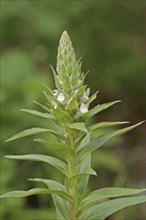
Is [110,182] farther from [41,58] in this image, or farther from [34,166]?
[41,58]

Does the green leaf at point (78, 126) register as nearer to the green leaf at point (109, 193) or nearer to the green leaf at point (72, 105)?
the green leaf at point (72, 105)

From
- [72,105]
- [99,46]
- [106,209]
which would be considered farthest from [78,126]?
[99,46]

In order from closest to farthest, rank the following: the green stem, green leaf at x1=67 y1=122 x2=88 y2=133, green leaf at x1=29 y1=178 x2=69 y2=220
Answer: green leaf at x1=67 y1=122 x2=88 y2=133
the green stem
green leaf at x1=29 y1=178 x2=69 y2=220

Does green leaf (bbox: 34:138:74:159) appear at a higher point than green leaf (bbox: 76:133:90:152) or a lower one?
lower

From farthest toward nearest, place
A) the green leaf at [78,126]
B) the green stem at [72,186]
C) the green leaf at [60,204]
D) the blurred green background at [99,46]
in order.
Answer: the blurred green background at [99,46], the green leaf at [60,204], the green stem at [72,186], the green leaf at [78,126]

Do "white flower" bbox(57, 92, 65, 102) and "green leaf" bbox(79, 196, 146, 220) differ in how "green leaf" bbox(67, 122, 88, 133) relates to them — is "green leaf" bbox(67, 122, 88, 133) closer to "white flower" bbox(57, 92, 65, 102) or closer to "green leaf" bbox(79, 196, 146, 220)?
"white flower" bbox(57, 92, 65, 102)

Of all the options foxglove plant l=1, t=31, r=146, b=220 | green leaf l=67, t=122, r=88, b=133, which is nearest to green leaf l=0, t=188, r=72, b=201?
foxglove plant l=1, t=31, r=146, b=220

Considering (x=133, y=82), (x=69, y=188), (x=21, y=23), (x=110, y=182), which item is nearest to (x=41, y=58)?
(x=21, y=23)

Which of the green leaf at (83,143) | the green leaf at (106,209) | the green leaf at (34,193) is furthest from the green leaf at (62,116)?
the green leaf at (106,209)

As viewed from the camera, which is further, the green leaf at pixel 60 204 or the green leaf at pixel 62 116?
the green leaf at pixel 60 204
